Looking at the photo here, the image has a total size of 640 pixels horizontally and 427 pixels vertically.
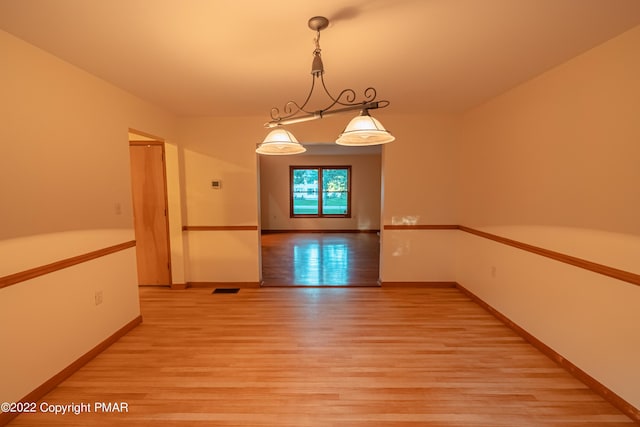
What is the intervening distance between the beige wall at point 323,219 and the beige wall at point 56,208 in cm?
609

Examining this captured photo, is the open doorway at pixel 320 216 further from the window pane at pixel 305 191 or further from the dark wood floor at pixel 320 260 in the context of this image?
the window pane at pixel 305 191

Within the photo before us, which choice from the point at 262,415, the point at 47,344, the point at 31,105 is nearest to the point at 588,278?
the point at 262,415

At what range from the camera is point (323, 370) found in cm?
221

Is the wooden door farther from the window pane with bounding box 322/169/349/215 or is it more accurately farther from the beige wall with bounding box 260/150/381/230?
the window pane with bounding box 322/169/349/215

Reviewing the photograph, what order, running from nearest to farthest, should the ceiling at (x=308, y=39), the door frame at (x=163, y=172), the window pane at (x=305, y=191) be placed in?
the ceiling at (x=308, y=39) → the door frame at (x=163, y=172) → the window pane at (x=305, y=191)

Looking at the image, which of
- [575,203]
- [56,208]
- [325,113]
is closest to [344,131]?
[325,113]

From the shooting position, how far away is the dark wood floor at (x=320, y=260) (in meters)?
4.40

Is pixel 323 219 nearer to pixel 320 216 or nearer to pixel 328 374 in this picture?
pixel 320 216

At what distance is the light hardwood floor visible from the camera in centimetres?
178

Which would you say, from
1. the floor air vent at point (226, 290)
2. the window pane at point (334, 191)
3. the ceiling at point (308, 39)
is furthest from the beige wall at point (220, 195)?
the window pane at point (334, 191)

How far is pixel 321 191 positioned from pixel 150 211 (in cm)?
564

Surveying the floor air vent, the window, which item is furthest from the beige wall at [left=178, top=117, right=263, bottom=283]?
the window

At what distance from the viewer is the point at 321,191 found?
899 centimetres

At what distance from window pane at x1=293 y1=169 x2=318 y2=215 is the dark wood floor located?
3.15ft
